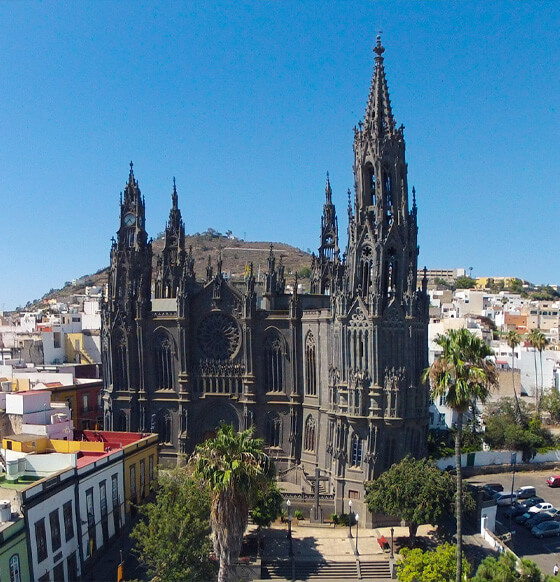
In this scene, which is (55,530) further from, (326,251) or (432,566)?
(326,251)

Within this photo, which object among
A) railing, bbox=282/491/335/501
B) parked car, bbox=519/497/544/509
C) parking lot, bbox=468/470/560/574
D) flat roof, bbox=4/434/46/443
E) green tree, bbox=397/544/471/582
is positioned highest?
flat roof, bbox=4/434/46/443

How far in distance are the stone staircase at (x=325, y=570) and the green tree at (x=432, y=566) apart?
A: 599 cm

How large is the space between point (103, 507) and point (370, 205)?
27.7m

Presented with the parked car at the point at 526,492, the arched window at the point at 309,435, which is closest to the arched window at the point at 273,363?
the arched window at the point at 309,435

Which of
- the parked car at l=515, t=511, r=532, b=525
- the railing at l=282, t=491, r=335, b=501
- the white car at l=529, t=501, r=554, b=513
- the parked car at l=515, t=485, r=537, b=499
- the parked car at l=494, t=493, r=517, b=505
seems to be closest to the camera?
the parked car at l=515, t=511, r=532, b=525

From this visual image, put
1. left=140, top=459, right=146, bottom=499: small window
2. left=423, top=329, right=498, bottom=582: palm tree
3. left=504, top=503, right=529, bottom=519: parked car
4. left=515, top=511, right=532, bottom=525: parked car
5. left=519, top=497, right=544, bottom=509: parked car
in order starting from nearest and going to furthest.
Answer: left=423, top=329, right=498, bottom=582: palm tree → left=140, top=459, right=146, bottom=499: small window → left=515, top=511, right=532, bottom=525: parked car → left=504, top=503, right=529, bottom=519: parked car → left=519, top=497, right=544, bottom=509: parked car

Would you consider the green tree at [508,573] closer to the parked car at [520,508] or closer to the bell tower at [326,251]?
the parked car at [520,508]

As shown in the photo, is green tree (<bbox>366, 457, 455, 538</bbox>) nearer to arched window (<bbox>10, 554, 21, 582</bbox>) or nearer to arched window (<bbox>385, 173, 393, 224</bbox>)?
arched window (<bbox>385, 173, 393, 224</bbox>)

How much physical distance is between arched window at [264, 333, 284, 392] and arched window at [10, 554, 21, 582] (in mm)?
29377

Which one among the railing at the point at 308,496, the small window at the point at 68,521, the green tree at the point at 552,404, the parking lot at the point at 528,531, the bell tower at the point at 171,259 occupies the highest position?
the bell tower at the point at 171,259

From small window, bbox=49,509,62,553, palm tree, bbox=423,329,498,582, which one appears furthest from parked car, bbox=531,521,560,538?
small window, bbox=49,509,62,553

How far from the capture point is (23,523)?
1081 inches

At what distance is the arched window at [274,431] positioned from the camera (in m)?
53.8

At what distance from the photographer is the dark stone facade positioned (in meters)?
44.0
